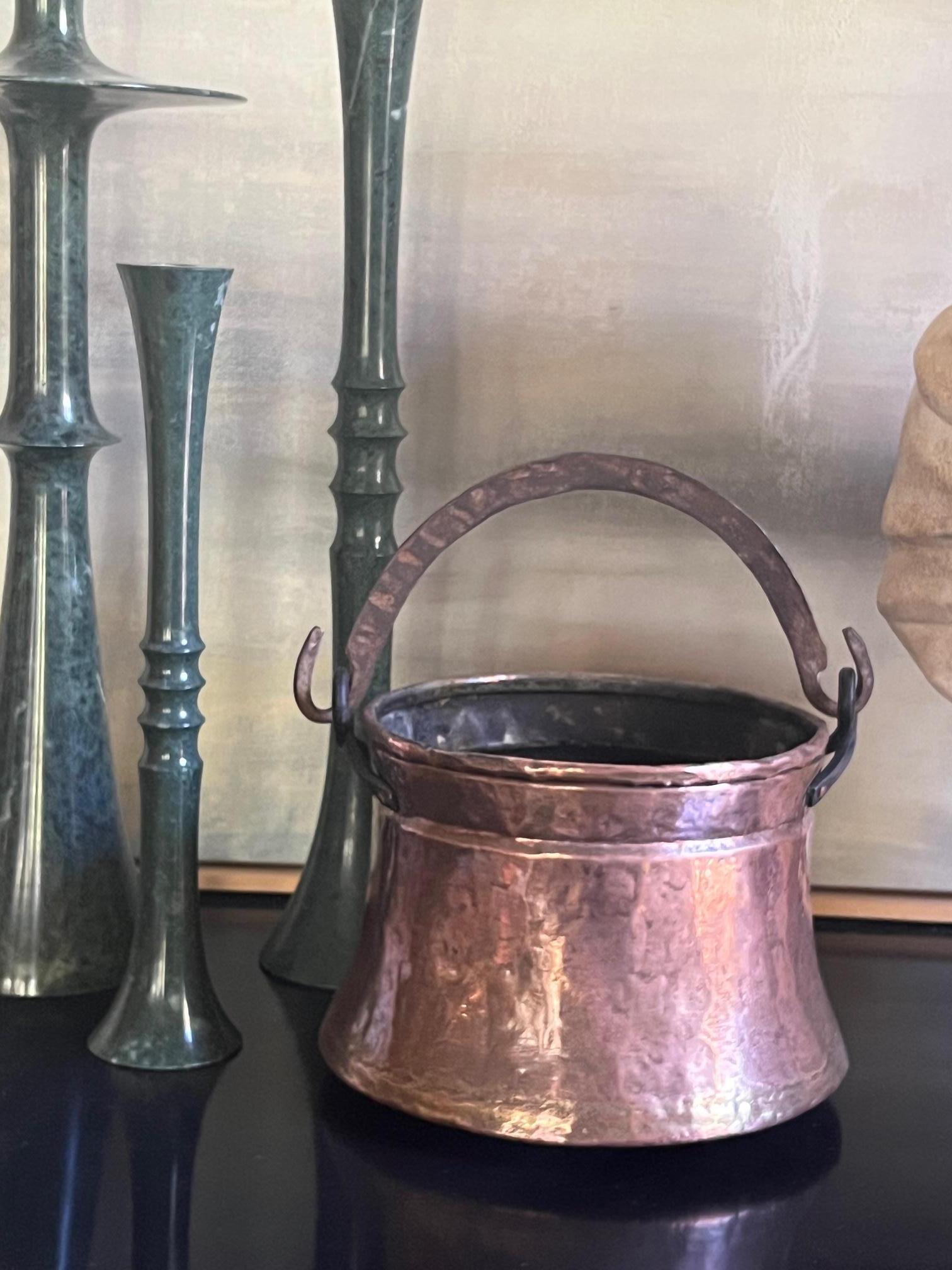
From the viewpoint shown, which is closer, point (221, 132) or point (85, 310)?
point (85, 310)

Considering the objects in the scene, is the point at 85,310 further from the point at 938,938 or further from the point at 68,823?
the point at 938,938

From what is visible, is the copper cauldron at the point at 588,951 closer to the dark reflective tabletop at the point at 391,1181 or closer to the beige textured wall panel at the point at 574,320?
the dark reflective tabletop at the point at 391,1181

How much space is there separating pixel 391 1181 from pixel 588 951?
5.2 inches

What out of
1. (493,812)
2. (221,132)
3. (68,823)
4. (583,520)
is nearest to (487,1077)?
(493,812)

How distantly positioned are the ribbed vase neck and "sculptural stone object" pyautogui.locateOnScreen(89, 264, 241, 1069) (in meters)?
0.17

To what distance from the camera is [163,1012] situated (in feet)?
2.56

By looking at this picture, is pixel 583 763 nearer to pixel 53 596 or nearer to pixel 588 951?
pixel 588 951

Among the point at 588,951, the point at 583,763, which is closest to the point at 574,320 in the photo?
the point at 583,763

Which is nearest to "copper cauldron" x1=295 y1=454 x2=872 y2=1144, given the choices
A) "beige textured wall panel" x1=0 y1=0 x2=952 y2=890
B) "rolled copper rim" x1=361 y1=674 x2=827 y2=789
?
"rolled copper rim" x1=361 y1=674 x2=827 y2=789

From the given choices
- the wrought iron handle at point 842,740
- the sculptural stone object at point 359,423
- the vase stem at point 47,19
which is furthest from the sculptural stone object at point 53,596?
the wrought iron handle at point 842,740

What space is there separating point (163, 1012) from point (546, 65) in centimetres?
61

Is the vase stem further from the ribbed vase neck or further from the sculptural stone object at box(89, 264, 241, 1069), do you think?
the sculptural stone object at box(89, 264, 241, 1069)

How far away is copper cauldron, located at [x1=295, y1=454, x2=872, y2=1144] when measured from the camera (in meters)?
0.67

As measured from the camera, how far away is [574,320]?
984 millimetres
